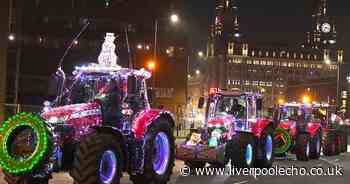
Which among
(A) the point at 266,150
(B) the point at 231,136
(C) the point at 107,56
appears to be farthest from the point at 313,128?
(C) the point at 107,56

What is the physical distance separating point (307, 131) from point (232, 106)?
7.12 m

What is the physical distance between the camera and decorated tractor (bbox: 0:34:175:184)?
37.3 feet

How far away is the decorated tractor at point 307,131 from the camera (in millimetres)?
25031

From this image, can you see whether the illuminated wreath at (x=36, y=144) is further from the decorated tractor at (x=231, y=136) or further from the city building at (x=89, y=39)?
the city building at (x=89, y=39)

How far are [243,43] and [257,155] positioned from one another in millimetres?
155225

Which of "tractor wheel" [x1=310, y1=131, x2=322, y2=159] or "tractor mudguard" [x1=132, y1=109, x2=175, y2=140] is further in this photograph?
"tractor wheel" [x1=310, y1=131, x2=322, y2=159]

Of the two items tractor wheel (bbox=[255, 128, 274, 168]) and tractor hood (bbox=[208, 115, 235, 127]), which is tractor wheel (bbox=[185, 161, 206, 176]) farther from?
tractor wheel (bbox=[255, 128, 274, 168])

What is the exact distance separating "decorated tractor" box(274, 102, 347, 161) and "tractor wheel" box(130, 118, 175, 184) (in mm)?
10878

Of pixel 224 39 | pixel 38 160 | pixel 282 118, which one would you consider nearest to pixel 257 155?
pixel 282 118

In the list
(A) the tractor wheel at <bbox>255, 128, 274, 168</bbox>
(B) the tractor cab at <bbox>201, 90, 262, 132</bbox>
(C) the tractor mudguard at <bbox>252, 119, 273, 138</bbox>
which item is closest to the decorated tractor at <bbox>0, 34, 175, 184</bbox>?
(B) the tractor cab at <bbox>201, 90, 262, 132</bbox>

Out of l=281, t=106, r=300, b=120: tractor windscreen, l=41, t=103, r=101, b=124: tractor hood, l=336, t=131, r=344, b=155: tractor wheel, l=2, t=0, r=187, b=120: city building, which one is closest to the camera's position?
l=41, t=103, r=101, b=124: tractor hood

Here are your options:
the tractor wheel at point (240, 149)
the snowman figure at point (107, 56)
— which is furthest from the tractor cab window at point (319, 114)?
the snowman figure at point (107, 56)

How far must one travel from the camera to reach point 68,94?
1343 cm

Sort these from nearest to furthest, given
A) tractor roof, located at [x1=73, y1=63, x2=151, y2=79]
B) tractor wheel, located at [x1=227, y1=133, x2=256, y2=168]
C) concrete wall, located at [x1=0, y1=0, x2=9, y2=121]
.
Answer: tractor roof, located at [x1=73, y1=63, x2=151, y2=79] < tractor wheel, located at [x1=227, y1=133, x2=256, y2=168] < concrete wall, located at [x1=0, y1=0, x2=9, y2=121]
